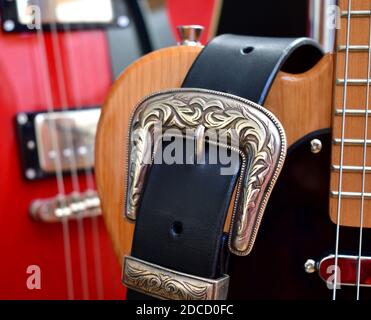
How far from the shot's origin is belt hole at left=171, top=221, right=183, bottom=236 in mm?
379

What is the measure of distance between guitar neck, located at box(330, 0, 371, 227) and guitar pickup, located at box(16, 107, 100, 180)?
326mm

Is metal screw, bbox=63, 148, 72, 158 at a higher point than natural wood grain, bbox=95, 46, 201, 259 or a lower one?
lower

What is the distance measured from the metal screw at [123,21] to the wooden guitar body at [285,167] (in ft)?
0.87

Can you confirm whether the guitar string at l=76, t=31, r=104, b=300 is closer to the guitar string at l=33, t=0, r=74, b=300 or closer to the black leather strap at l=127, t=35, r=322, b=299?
the guitar string at l=33, t=0, r=74, b=300

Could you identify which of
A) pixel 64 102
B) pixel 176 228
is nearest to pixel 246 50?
pixel 176 228

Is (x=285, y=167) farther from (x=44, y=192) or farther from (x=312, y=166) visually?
(x=44, y=192)

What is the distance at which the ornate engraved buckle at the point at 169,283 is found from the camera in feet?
1.20

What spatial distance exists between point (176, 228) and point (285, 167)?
9 cm

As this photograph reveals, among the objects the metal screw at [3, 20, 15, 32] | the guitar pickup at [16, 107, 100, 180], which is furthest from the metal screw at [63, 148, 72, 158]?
the metal screw at [3, 20, 15, 32]

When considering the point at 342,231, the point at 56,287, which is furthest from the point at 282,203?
the point at 56,287

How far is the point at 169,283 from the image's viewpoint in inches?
14.7

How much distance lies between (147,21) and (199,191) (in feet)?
1.26

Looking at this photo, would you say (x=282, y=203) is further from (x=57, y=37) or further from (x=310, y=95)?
(x=57, y=37)

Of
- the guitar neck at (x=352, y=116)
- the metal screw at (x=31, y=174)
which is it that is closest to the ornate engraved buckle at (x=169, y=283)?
the guitar neck at (x=352, y=116)
